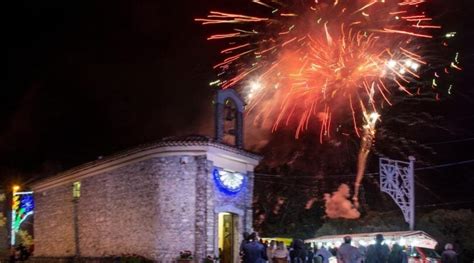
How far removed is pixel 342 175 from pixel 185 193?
76.5 feet

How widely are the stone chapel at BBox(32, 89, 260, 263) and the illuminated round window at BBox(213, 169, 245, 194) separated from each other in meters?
0.04

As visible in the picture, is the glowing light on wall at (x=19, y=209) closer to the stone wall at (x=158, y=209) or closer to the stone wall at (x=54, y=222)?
the stone wall at (x=54, y=222)

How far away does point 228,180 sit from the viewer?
22.9m

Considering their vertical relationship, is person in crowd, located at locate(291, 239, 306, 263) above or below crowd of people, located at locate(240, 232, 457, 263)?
below

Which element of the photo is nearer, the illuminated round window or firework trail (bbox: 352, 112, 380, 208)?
the illuminated round window

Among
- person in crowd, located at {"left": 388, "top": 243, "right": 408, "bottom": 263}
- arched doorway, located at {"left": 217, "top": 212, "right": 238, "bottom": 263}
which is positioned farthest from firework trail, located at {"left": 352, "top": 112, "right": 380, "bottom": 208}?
person in crowd, located at {"left": 388, "top": 243, "right": 408, "bottom": 263}

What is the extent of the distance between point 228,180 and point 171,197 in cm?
232

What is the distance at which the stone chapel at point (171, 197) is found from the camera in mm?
21641

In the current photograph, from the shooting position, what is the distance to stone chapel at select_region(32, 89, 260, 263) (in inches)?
852

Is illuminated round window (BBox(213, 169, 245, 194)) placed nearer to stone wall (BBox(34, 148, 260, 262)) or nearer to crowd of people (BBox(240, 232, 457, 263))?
stone wall (BBox(34, 148, 260, 262))

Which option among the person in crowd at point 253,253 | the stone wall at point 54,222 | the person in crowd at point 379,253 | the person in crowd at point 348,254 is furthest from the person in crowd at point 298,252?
the stone wall at point 54,222

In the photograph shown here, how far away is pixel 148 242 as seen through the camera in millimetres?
22109

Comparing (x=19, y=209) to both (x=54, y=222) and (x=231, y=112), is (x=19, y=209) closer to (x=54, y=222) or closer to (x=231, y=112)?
(x=54, y=222)

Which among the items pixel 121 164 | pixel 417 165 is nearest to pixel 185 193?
pixel 121 164
